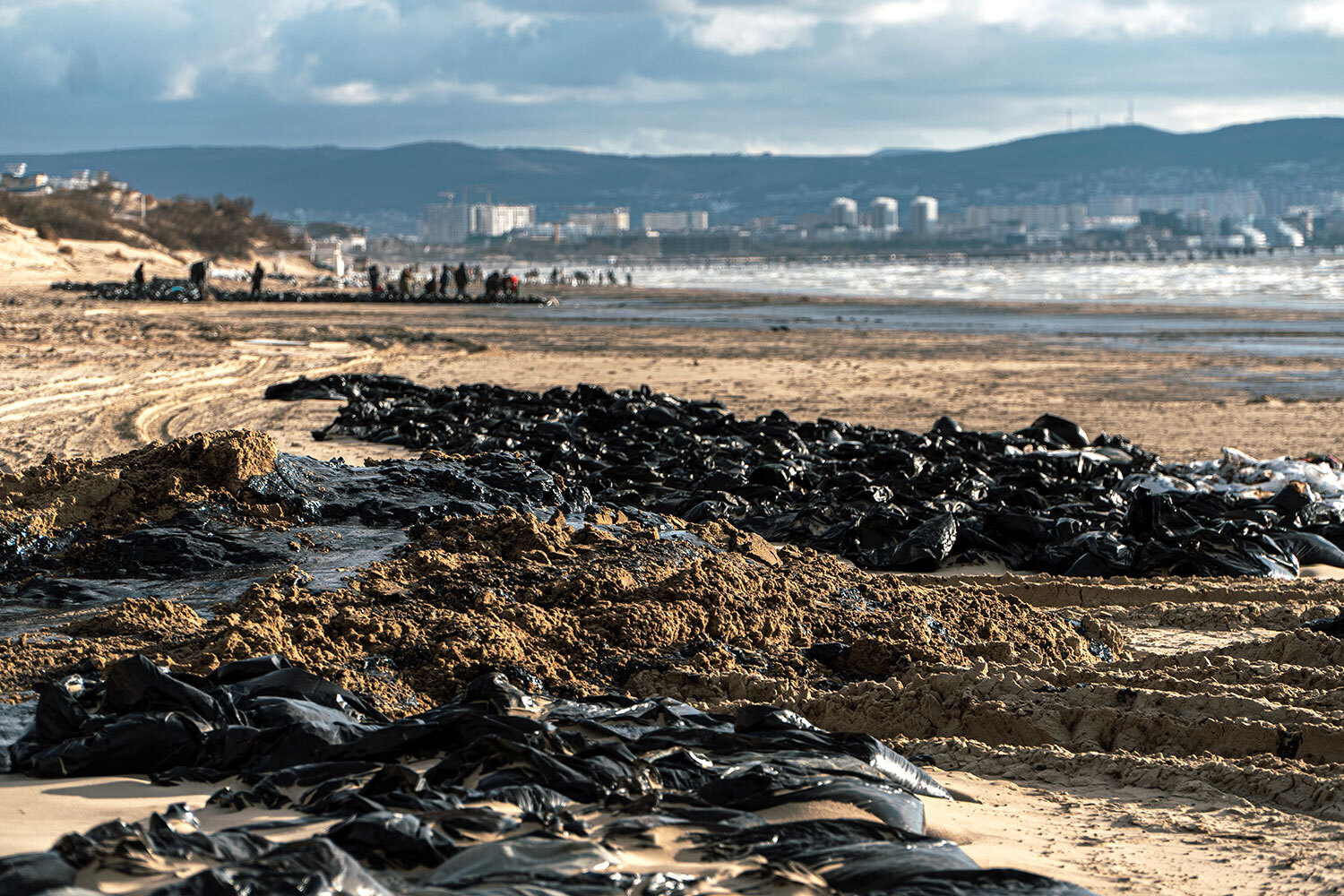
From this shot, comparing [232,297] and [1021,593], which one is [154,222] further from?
[1021,593]

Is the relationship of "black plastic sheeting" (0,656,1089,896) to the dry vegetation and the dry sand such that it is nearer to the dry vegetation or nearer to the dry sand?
the dry sand

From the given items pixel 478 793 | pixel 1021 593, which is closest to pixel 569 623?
pixel 478 793

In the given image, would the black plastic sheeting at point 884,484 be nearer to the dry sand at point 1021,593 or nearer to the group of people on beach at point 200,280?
the dry sand at point 1021,593

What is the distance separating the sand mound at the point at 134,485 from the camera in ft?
21.3

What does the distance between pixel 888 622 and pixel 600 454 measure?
589 cm

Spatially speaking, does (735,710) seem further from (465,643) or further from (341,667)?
(341,667)

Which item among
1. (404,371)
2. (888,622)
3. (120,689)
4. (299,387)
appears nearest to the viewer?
(120,689)

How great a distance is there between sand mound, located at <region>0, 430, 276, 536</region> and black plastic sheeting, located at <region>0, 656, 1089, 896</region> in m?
2.51

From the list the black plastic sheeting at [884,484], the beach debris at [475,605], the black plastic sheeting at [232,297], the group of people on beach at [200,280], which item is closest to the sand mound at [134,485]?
the beach debris at [475,605]

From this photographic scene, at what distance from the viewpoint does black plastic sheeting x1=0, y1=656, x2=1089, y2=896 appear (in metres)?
2.84

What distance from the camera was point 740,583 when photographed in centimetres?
580

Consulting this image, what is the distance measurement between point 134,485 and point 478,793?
14.0ft

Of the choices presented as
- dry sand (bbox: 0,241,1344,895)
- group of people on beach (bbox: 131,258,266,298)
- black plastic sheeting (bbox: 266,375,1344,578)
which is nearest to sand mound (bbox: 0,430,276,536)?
black plastic sheeting (bbox: 266,375,1344,578)

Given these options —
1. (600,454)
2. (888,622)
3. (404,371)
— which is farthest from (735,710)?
(404,371)
